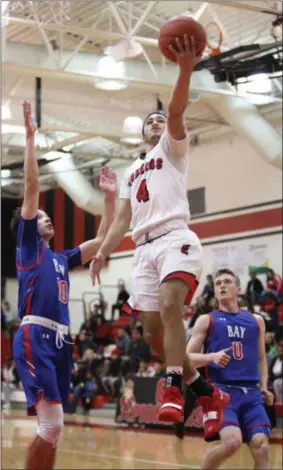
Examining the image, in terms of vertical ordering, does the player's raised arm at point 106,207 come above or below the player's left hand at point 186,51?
below

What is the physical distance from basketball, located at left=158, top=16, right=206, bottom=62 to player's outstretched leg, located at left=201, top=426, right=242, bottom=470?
10.9 ft

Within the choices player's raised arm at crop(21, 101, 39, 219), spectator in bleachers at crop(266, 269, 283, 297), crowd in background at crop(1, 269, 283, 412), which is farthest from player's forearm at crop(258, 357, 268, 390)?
spectator in bleachers at crop(266, 269, 283, 297)

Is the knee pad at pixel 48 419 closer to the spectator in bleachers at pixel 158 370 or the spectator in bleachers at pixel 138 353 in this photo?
the spectator in bleachers at pixel 158 370

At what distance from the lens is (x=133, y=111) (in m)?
18.7

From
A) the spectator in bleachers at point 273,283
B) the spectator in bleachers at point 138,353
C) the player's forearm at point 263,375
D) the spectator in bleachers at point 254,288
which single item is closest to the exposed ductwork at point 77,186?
the spectator in bleachers at point 138,353

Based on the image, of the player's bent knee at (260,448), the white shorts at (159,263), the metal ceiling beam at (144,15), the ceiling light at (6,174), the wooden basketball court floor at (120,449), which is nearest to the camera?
the white shorts at (159,263)

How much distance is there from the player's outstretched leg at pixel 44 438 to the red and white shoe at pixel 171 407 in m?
1.16

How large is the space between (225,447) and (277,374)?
9.70m

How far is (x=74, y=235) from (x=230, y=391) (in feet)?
72.4

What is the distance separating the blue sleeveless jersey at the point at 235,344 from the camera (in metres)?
7.16

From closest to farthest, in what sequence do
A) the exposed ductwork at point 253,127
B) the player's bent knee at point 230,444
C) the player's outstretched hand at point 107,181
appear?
the player's outstretched hand at point 107,181
the player's bent knee at point 230,444
the exposed ductwork at point 253,127

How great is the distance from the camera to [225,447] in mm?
6688

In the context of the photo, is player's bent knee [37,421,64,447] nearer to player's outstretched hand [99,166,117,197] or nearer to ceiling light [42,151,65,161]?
player's outstretched hand [99,166,117,197]

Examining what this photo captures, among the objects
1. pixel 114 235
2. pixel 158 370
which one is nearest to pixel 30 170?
pixel 114 235
